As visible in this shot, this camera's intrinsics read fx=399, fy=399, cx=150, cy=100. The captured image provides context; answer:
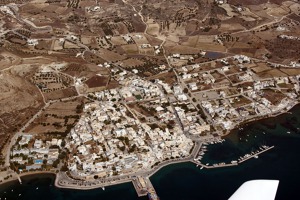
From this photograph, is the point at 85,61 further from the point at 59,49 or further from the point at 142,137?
the point at 142,137

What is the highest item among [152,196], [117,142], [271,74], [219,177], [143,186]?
[271,74]

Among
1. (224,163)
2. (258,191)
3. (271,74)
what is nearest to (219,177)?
(224,163)

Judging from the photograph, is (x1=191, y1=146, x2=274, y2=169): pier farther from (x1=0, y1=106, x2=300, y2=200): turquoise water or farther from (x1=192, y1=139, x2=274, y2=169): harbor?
(x1=0, y1=106, x2=300, y2=200): turquoise water

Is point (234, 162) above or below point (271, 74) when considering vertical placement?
below

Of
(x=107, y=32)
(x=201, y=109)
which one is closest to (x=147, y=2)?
(x=107, y=32)

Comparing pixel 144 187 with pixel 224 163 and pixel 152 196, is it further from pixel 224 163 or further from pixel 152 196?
pixel 224 163

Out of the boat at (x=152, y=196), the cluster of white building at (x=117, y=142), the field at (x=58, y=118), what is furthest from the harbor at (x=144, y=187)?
the field at (x=58, y=118)
